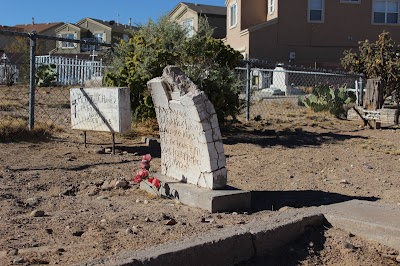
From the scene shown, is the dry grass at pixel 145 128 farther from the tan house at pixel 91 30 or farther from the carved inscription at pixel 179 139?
the tan house at pixel 91 30

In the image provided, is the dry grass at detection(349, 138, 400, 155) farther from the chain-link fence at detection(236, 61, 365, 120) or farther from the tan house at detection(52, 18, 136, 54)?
the tan house at detection(52, 18, 136, 54)

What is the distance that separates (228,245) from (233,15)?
3145 cm

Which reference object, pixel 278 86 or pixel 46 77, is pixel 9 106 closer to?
pixel 46 77

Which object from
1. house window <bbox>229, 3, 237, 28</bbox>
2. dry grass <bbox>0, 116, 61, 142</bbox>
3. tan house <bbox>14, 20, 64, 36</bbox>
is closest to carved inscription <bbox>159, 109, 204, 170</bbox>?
dry grass <bbox>0, 116, 61, 142</bbox>

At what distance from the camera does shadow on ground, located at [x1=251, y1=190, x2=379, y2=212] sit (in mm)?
5743

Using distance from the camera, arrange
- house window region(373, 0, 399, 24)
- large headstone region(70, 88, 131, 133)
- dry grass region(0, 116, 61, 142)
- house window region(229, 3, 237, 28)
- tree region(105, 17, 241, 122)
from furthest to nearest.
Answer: house window region(229, 3, 237, 28), house window region(373, 0, 399, 24), tree region(105, 17, 241, 122), dry grass region(0, 116, 61, 142), large headstone region(70, 88, 131, 133)

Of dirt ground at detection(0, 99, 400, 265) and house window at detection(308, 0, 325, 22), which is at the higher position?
house window at detection(308, 0, 325, 22)

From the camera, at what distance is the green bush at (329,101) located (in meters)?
16.4

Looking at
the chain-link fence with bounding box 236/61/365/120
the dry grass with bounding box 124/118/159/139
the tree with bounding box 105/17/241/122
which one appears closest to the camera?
the tree with bounding box 105/17/241/122

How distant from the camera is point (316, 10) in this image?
1246 inches

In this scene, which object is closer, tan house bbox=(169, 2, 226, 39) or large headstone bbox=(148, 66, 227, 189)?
large headstone bbox=(148, 66, 227, 189)

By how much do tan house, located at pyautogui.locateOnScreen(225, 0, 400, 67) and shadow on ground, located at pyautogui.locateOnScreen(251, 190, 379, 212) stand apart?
979 inches

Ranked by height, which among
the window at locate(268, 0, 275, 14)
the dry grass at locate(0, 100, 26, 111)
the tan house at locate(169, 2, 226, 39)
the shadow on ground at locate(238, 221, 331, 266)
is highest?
the tan house at locate(169, 2, 226, 39)

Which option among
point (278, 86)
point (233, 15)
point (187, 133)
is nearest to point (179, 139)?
point (187, 133)
